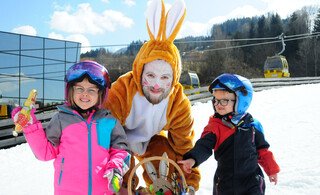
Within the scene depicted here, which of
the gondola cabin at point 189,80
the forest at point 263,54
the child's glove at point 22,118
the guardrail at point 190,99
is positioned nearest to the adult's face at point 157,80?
the child's glove at point 22,118

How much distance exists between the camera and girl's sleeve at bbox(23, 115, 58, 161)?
96.5 inches

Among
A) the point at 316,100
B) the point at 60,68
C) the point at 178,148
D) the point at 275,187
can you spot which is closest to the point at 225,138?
the point at 178,148

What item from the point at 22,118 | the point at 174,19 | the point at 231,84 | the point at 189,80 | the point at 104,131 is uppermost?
Result: the point at 189,80

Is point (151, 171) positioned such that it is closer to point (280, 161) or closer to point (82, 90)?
point (82, 90)

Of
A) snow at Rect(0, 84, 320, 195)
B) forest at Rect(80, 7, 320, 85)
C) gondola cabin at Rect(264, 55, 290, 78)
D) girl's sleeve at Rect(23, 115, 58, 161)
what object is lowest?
snow at Rect(0, 84, 320, 195)

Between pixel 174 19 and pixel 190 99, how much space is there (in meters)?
8.53

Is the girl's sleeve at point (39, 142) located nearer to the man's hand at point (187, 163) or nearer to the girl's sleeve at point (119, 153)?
the girl's sleeve at point (119, 153)

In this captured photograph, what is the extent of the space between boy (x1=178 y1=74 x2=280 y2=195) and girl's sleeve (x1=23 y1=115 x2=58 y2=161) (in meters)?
1.06

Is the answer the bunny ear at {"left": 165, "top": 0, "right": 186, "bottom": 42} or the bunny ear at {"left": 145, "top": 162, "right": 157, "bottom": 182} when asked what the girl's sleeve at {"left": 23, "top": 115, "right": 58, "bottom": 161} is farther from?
the bunny ear at {"left": 165, "top": 0, "right": 186, "bottom": 42}

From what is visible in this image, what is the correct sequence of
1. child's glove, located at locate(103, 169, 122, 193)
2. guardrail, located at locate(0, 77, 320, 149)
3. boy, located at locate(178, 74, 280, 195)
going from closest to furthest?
1. child's glove, located at locate(103, 169, 122, 193)
2. boy, located at locate(178, 74, 280, 195)
3. guardrail, located at locate(0, 77, 320, 149)

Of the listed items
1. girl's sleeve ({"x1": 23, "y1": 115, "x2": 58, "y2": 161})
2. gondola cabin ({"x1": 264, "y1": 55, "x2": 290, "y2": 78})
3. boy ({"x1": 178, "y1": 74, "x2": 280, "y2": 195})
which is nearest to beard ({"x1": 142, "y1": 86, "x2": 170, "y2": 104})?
boy ({"x1": 178, "y1": 74, "x2": 280, "y2": 195})

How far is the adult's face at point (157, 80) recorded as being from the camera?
3117 millimetres

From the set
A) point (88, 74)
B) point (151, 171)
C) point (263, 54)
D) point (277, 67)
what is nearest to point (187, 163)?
point (151, 171)

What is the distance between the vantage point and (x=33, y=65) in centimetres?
1631
